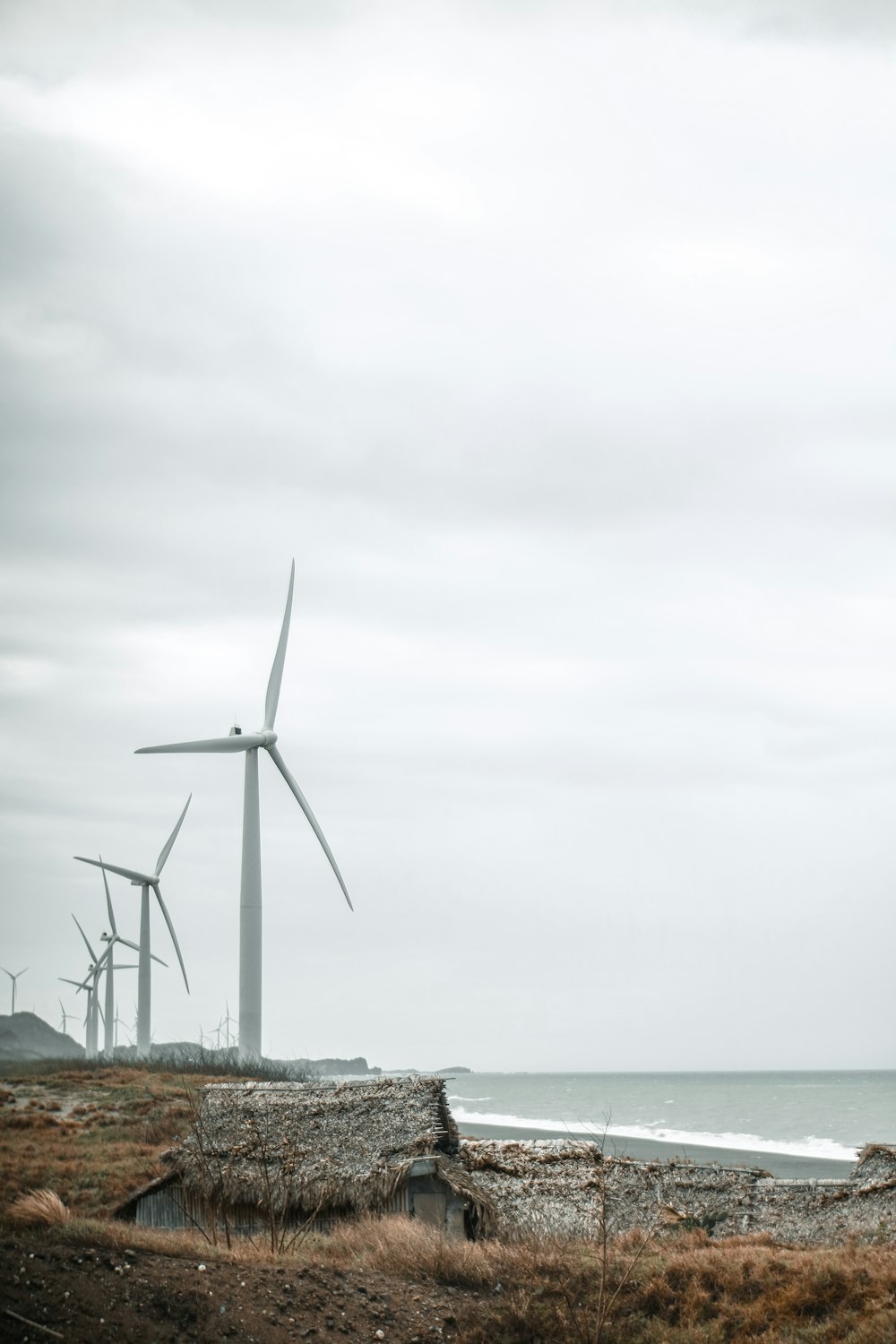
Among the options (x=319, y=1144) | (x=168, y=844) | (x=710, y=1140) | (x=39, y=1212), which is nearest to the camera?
(x=39, y=1212)

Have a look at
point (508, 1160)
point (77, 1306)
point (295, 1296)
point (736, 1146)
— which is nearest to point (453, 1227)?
point (508, 1160)

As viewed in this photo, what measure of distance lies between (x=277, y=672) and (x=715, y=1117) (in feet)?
232

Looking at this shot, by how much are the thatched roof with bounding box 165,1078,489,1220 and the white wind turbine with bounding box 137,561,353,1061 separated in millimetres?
17595

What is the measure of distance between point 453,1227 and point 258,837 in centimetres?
2380

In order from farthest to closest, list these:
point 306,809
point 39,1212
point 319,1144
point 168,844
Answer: point 168,844 < point 306,809 < point 319,1144 < point 39,1212

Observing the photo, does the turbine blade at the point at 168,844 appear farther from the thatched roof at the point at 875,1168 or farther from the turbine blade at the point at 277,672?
the thatched roof at the point at 875,1168

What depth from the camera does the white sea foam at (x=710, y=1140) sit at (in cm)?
6731

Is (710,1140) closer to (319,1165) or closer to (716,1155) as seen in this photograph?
(716,1155)

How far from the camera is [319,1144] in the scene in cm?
2184

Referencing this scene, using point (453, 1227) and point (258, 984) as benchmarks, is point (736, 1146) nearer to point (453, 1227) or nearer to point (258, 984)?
point (258, 984)

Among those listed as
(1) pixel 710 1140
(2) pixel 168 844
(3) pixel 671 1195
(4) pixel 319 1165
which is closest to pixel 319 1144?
(4) pixel 319 1165

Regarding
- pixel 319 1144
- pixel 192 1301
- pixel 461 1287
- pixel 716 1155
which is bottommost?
pixel 716 1155

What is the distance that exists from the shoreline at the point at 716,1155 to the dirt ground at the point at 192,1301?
35.0 meters

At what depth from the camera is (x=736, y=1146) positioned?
2788 inches
